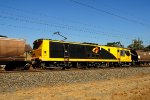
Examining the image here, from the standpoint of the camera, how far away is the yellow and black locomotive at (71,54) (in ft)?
91.0

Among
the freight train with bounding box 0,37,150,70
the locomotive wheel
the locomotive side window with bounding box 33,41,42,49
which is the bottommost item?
the locomotive wheel

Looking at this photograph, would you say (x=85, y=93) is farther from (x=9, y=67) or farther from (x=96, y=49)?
(x=96, y=49)

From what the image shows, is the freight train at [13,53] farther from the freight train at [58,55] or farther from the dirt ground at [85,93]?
the dirt ground at [85,93]

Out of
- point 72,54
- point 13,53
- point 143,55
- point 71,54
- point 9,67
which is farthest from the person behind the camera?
point 143,55

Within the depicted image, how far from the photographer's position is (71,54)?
30766mm

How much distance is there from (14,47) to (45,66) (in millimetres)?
5019

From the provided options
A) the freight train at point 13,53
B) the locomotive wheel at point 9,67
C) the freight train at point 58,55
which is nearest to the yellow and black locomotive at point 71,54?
the freight train at point 58,55

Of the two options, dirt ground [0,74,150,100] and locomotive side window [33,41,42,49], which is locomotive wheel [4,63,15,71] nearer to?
locomotive side window [33,41,42,49]

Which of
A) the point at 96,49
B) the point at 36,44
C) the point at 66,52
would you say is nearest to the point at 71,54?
the point at 66,52

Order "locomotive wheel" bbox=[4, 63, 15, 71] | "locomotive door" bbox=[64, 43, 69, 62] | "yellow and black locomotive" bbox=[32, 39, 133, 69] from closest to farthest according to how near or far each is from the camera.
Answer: "locomotive wheel" bbox=[4, 63, 15, 71] < "yellow and black locomotive" bbox=[32, 39, 133, 69] < "locomotive door" bbox=[64, 43, 69, 62]

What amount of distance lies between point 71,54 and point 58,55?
2313 millimetres

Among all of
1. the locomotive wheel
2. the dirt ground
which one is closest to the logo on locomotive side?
the locomotive wheel

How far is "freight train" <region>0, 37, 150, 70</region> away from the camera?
23.9 metres

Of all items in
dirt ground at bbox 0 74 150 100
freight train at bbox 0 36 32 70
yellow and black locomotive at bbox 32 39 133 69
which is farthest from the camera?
yellow and black locomotive at bbox 32 39 133 69
